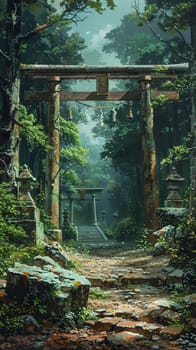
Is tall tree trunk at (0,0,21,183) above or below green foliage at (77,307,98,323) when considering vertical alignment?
above

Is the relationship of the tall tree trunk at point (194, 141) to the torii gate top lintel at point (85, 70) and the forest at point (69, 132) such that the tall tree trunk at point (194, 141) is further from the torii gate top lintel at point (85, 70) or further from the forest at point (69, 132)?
the torii gate top lintel at point (85, 70)

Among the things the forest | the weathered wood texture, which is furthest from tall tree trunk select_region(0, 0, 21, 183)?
the weathered wood texture

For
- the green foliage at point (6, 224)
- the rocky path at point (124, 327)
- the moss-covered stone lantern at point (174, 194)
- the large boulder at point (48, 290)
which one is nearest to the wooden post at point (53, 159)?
the green foliage at point (6, 224)

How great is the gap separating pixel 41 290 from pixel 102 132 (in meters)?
39.3

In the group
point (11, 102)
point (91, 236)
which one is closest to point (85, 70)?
point (11, 102)

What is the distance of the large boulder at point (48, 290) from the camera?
5.37 meters

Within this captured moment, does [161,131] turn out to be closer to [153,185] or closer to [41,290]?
[153,185]

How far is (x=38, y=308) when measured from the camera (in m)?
5.29

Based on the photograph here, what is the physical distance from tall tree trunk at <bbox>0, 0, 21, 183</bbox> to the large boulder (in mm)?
4802

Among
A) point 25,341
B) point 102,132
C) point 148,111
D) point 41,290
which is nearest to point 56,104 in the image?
point 148,111

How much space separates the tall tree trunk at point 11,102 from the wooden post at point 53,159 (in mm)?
2821

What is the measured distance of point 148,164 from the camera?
13.8 m

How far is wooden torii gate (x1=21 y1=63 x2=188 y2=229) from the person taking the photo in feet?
43.8

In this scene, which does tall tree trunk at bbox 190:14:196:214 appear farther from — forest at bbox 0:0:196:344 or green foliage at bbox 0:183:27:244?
green foliage at bbox 0:183:27:244
